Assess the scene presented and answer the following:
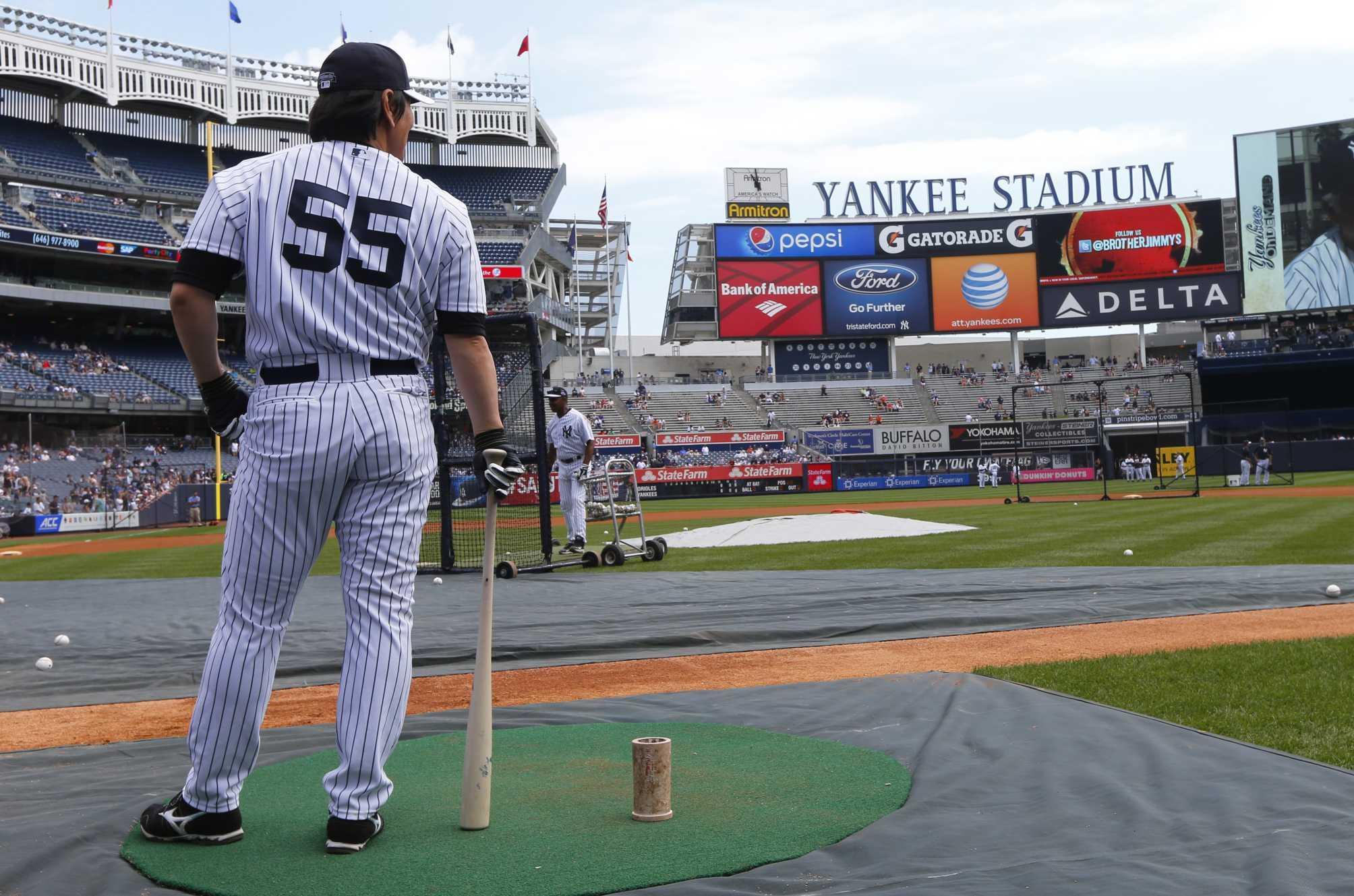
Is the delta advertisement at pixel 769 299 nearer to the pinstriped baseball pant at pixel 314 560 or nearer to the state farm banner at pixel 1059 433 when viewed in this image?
the state farm banner at pixel 1059 433

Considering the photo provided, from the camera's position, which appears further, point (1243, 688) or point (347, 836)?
point (1243, 688)

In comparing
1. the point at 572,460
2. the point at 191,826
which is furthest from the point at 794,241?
the point at 191,826

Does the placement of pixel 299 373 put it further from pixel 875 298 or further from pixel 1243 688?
pixel 875 298

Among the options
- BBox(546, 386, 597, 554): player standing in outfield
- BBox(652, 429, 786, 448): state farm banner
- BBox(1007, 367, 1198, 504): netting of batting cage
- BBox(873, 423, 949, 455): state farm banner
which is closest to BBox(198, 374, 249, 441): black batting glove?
BBox(546, 386, 597, 554): player standing in outfield

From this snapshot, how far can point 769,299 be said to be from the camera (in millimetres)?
51969

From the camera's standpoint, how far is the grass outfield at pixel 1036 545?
1157 centimetres

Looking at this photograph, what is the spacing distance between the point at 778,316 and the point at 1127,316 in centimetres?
1663

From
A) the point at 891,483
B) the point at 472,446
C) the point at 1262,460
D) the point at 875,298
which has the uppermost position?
the point at 875,298

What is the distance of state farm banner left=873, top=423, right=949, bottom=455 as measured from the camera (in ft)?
→ 156

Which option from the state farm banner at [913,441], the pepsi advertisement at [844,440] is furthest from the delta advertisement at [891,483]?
the pepsi advertisement at [844,440]

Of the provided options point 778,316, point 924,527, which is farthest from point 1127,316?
point 924,527

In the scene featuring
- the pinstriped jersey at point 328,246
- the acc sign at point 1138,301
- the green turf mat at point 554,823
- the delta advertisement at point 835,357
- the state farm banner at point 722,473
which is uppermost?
the acc sign at point 1138,301

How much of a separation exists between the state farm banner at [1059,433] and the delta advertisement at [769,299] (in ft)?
38.5

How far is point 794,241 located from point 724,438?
38.8ft
